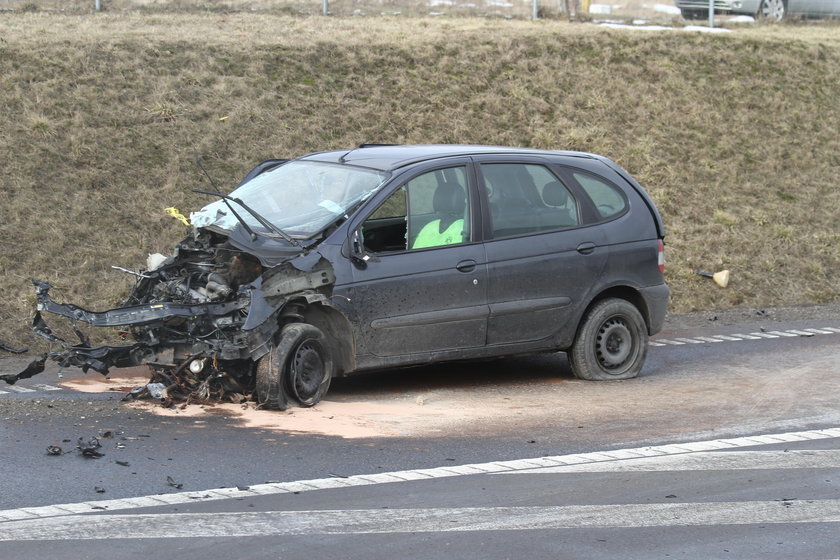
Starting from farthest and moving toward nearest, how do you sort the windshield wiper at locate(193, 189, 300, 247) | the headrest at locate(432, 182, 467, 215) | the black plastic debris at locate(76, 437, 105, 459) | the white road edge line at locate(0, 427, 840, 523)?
the headrest at locate(432, 182, 467, 215)
the windshield wiper at locate(193, 189, 300, 247)
the black plastic debris at locate(76, 437, 105, 459)
the white road edge line at locate(0, 427, 840, 523)

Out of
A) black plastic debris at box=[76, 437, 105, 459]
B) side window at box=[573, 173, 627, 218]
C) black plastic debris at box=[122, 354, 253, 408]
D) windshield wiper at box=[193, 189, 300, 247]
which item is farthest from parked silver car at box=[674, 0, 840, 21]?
black plastic debris at box=[76, 437, 105, 459]

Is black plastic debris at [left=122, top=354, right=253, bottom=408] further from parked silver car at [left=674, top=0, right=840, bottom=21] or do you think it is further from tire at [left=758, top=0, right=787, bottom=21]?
tire at [left=758, top=0, right=787, bottom=21]

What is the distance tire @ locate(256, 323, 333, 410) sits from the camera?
8.38 meters

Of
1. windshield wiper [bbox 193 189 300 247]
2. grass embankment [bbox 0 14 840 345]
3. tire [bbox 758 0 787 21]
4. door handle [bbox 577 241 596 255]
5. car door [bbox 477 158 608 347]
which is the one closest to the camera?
windshield wiper [bbox 193 189 300 247]

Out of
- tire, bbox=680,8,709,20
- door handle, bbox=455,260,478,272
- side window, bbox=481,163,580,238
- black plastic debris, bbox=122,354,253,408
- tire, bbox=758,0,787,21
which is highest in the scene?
tire, bbox=758,0,787,21

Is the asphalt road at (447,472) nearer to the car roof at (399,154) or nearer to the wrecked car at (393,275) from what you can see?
the wrecked car at (393,275)

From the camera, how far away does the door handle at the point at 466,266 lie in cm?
916

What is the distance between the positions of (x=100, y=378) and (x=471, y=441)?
3.35 metres

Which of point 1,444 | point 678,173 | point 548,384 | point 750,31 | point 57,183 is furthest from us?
point 750,31

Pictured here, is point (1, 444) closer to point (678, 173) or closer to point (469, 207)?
point (469, 207)

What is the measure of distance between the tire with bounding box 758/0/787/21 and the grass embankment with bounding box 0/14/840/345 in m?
3.08

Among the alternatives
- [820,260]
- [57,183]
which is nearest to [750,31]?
[820,260]

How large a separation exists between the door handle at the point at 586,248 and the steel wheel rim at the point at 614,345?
0.65 meters

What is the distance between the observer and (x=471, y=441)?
7957 millimetres
